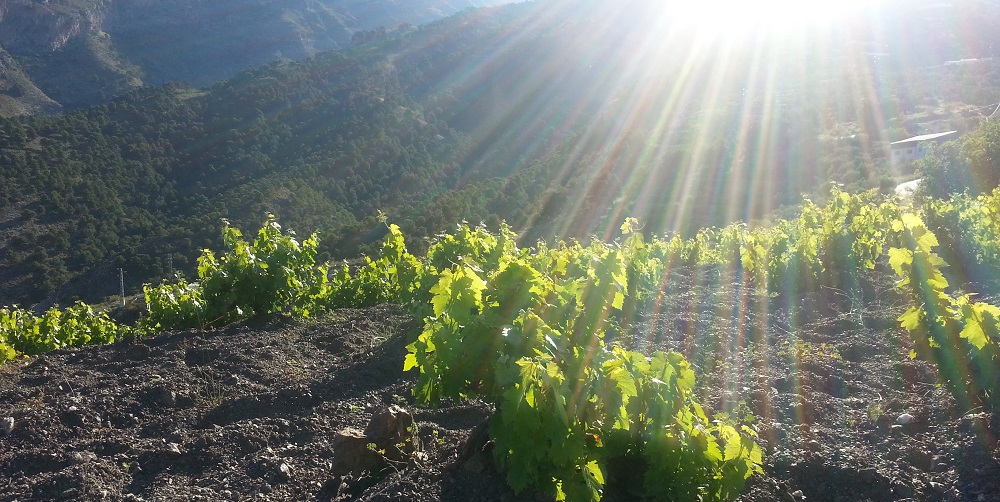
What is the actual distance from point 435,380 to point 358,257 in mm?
26633

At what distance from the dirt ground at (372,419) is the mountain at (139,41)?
70936mm

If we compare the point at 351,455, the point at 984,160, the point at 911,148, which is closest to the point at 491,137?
the point at 911,148

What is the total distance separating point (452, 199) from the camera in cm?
3562

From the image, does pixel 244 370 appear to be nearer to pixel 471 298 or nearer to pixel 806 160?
pixel 471 298

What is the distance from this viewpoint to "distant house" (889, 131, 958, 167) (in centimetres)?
3466

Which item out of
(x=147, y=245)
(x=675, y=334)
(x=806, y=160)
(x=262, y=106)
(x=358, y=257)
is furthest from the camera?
(x=262, y=106)

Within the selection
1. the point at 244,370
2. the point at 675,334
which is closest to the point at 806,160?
the point at 675,334

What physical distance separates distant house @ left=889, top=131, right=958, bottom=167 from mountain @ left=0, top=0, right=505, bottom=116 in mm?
61670

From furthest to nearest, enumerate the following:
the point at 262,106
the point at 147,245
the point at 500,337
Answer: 1. the point at 262,106
2. the point at 147,245
3. the point at 500,337

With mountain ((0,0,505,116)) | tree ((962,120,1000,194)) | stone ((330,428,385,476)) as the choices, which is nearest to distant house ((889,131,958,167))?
tree ((962,120,1000,194))

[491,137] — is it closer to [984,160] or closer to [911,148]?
[911,148]

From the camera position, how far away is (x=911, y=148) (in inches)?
1412

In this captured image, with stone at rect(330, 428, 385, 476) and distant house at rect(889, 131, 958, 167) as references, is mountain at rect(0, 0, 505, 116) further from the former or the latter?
stone at rect(330, 428, 385, 476)

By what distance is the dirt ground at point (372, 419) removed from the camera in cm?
300
